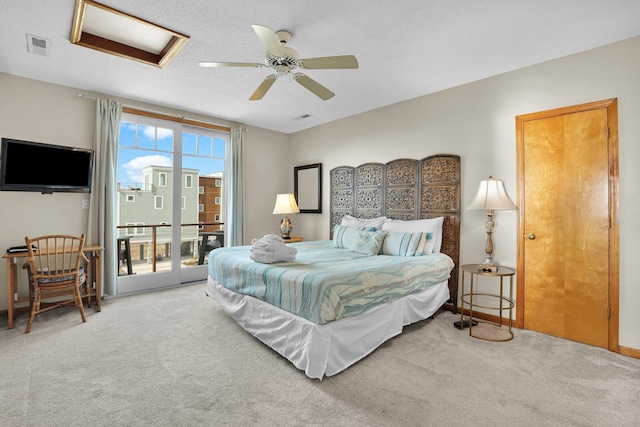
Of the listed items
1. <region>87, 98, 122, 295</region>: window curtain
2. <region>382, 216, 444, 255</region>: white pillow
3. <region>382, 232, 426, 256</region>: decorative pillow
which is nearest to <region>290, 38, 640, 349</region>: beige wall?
<region>382, 216, 444, 255</region>: white pillow

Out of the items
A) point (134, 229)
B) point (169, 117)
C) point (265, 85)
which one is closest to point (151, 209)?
point (134, 229)

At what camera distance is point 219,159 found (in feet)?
17.8

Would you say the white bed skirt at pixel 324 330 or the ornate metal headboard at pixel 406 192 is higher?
the ornate metal headboard at pixel 406 192

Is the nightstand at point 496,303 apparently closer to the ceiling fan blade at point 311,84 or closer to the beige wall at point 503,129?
the beige wall at point 503,129

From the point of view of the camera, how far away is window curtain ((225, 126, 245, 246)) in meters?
5.35

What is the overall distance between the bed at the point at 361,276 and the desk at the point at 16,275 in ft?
4.37

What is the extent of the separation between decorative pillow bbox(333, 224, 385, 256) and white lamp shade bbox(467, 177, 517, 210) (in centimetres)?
108

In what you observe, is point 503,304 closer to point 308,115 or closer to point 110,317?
point 308,115

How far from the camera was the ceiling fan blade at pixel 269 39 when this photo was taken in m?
2.07

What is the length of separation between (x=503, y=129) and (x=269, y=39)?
2.66m

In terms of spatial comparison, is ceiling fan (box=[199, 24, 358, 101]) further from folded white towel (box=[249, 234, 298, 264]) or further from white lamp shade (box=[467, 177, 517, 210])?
white lamp shade (box=[467, 177, 517, 210])

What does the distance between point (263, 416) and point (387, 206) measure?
3.18 metres

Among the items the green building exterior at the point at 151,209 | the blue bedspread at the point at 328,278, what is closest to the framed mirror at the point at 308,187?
the green building exterior at the point at 151,209

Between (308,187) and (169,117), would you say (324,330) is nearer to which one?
(308,187)
